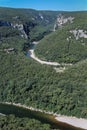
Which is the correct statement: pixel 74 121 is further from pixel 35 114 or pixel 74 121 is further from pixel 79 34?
pixel 79 34

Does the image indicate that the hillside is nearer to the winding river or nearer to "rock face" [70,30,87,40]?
"rock face" [70,30,87,40]

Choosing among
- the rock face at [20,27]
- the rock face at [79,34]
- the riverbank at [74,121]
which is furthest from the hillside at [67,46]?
the riverbank at [74,121]

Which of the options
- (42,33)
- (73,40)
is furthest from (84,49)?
(42,33)

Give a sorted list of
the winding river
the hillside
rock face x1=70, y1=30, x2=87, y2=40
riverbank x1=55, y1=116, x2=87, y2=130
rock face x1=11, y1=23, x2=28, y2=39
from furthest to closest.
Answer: rock face x1=11, y1=23, x2=28, y2=39 < rock face x1=70, y1=30, x2=87, y2=40 < the hillside < riverbank x1=55, y1=116, x2=87, y2=130 < the winding river

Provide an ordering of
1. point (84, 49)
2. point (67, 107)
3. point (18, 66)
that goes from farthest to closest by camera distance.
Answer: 1. point (84, 49)
2. point (18, 66)
3. point (67, 107)

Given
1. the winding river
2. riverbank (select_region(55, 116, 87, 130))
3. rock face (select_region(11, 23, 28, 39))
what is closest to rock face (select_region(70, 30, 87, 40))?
rock face (select_region(11, 23, 28, 39))

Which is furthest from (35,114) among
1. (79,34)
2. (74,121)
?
(79,34)

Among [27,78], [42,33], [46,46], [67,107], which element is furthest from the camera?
[42,33]

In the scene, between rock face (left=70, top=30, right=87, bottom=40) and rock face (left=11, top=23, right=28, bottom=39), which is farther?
rock face (left=11, top=23, right=28, bottom=39)

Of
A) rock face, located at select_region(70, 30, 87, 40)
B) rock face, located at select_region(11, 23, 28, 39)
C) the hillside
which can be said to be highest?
rock face, located at select_region(70, 30, 87, 40)

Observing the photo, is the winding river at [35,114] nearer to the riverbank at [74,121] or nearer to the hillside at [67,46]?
the riverbank at [74,121]

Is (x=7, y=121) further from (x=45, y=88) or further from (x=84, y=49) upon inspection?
(x=84, y=49)
